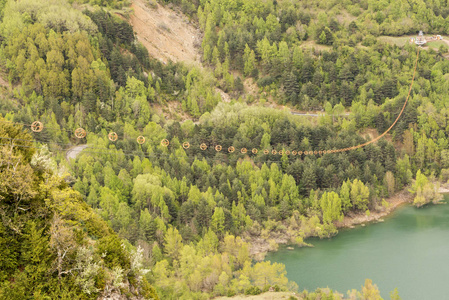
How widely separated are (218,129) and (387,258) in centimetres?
3710

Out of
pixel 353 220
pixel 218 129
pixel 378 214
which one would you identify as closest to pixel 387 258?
pixel 353 220

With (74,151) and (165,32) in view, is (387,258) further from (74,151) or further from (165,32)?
(165,32)

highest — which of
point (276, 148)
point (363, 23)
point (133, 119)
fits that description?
point (363, 23)

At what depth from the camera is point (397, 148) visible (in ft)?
335

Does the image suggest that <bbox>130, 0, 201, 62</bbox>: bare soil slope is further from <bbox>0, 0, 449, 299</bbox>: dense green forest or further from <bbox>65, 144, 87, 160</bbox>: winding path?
<bbox>65, 144, 87, 160</bbox>: winding path

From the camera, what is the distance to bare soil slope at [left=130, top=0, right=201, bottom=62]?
413 feet

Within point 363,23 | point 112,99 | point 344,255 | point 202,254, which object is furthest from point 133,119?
point 363,23

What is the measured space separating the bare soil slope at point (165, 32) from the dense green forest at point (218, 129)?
371cm

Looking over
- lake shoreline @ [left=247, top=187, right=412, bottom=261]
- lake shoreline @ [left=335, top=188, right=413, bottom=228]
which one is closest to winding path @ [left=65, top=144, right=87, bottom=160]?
lake shoreline @ [left=247, top=187, right=412, bottom=261]

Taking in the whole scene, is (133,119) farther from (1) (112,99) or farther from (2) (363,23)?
(2) (363,23)

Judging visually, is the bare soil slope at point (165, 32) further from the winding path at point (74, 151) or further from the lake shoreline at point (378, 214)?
the lake shoreline at point (378, 214)

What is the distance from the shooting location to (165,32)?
433 ft

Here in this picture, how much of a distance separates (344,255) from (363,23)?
7136 cm

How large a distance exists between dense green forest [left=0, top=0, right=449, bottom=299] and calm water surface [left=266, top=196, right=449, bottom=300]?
3525 mm
